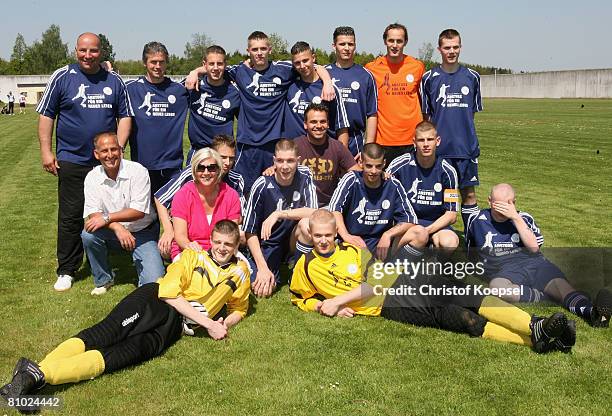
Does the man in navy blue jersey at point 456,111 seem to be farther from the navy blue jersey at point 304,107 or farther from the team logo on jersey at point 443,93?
the navy blue jersey at point 304,107

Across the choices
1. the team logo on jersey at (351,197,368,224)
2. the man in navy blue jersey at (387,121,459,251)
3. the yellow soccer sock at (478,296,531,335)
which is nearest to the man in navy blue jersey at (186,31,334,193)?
the man in navy blue jersey at (387,121,459,251)

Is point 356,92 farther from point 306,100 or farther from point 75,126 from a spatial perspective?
point 75,126

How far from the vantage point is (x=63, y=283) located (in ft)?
19.3

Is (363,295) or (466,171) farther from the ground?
(466,171)

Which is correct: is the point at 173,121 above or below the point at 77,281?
above

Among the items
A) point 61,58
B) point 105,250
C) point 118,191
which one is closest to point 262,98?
point 118,191

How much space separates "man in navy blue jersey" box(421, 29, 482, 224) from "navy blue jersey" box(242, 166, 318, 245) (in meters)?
1.76

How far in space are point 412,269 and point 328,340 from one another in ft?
3.67

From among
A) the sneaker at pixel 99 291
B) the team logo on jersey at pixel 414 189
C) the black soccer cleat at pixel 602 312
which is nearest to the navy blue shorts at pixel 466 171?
the team logo on jersey at pixel 414 189

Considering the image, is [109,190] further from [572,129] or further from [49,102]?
[572,129]

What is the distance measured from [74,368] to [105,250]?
2273 millimetres

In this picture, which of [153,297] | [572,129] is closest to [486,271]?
[153,297]

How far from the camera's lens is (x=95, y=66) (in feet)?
20.1

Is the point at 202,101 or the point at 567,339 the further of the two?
the point at 202,101
